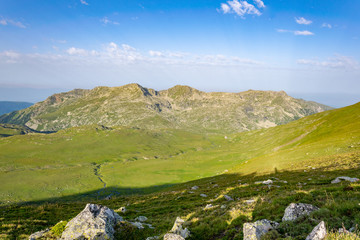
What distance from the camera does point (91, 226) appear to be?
47.1 ft

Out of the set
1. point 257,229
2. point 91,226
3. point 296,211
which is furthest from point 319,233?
point 91,226

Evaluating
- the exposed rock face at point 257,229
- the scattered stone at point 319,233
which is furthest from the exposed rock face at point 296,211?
the scattered stone at point 319,233

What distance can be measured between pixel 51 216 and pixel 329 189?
34581 millimetres

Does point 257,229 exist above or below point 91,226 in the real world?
above

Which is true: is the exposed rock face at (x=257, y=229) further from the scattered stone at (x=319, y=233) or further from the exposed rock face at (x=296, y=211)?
the scattered stone at (x=319, y=233)

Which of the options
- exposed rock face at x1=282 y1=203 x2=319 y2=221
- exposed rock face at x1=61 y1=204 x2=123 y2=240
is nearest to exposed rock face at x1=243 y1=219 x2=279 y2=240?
exposed rock face at x1=282 y1=203 x2=319 y2=221

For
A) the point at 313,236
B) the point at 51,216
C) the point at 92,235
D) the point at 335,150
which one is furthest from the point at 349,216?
the point at 335,150

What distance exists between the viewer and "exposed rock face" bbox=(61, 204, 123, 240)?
45.7 feet

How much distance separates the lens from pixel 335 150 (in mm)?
62562

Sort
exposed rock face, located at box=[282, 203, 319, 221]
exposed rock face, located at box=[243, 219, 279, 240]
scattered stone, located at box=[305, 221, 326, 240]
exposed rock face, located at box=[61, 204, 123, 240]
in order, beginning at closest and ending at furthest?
scattered stone, located at box=[305, 221, 326, 240]
exposed rock face, located at box=[243, 219, 279, 240]
exposed rock face, located at box=[282, 203, 319, 221]
exposed rock face, located at box=[61, 204, 123, 240]

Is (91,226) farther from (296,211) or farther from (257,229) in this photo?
(296,211)

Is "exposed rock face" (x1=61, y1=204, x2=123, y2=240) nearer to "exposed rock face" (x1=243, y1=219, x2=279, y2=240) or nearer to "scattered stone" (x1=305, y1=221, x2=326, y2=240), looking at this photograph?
"exposed rock face" (x1=243, y1=219, x2=279, y2=240)

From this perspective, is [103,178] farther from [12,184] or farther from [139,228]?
[139,228]

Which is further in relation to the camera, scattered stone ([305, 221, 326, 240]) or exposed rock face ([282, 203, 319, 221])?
exposed rock face ([282, 203, 319, 221])
